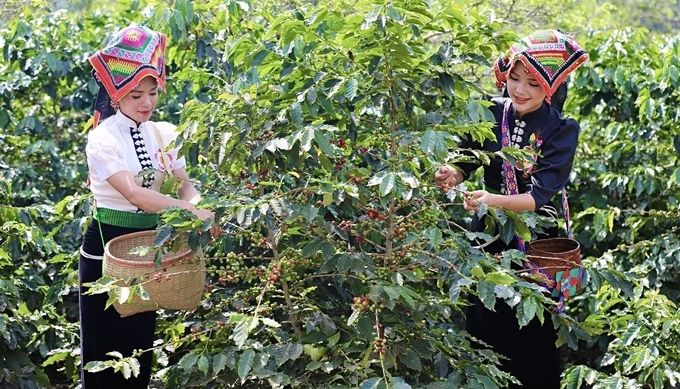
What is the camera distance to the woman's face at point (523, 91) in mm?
3682

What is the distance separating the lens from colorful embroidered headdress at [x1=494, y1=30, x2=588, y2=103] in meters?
3.64

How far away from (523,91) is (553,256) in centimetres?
58

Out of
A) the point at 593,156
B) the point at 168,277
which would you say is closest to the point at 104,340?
the point at 168,277

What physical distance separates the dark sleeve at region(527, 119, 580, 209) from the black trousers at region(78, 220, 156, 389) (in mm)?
1380

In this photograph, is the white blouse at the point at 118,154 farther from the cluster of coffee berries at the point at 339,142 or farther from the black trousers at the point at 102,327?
the cluster of coffee berries at the point at 339,142

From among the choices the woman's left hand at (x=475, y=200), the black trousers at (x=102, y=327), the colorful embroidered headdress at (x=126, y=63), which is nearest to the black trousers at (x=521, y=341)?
the woman's left hand at (x=475, y=200)

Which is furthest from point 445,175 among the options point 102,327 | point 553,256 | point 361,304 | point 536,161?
point 102,327

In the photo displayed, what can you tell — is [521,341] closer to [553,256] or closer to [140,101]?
[553,256]

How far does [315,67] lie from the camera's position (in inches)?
144

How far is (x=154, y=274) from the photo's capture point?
3260 mm

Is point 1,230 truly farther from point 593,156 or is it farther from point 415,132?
point 593,156

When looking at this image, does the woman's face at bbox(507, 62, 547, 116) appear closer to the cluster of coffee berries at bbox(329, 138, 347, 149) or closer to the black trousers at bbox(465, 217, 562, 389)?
the black trousers at bbox(465, 217, 562, 389)

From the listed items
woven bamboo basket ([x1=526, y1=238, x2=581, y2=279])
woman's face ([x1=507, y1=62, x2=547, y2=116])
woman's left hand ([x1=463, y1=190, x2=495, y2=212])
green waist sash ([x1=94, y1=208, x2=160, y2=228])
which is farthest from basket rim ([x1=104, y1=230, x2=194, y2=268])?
woman's face ([x1=507, y1=62, x2=547, y2=116])

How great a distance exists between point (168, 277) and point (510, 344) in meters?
1.31
